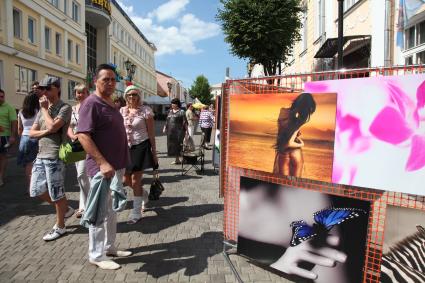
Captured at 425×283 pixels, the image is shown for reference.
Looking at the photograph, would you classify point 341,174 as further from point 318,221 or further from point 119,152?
point 119,152

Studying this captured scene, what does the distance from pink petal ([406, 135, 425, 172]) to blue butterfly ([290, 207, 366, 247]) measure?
51 centimetres

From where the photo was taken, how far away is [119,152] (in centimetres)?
350

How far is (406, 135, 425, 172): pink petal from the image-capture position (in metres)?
2.36

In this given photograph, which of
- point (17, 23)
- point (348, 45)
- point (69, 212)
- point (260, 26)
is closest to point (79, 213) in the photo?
point (69, 212)

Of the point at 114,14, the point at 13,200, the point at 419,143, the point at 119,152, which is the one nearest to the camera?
the point at 419,143

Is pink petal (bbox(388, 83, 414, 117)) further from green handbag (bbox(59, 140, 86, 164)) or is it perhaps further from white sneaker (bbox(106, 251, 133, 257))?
green handbag (bbox(59, 140, 86, 164))

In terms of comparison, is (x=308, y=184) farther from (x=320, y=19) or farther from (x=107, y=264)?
(x=320, y=19)

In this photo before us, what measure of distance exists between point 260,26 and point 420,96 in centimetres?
1365

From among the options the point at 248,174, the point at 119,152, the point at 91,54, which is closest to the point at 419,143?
the point at 248,174

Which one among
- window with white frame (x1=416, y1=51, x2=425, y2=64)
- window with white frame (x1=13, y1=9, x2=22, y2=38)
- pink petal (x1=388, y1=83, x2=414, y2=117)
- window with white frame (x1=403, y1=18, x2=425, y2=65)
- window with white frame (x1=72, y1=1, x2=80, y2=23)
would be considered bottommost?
pink petal (x1=388, y1=83, x2=414, y2=117)

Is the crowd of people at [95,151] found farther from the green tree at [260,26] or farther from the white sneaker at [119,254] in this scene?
the green tree at [260,26]

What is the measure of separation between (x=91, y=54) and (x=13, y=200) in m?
35.7

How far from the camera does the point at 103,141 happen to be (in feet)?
11.0

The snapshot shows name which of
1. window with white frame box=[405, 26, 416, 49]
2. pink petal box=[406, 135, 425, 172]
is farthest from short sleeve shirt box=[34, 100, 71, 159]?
window with white frame box=[405, 26, 416, 49]
